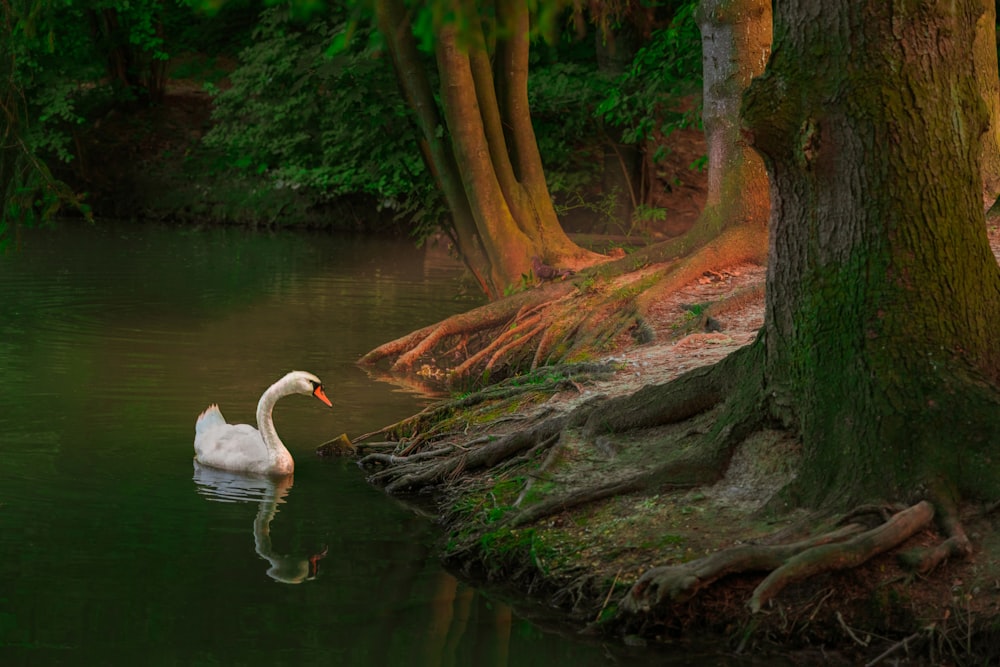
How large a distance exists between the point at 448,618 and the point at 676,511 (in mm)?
1566

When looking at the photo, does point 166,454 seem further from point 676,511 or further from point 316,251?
point 316,251

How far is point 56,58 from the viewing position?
36500 mm

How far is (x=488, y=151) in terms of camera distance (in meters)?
17.1

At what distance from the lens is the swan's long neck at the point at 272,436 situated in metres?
10.5

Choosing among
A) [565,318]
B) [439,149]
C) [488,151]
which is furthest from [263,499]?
[439,149]

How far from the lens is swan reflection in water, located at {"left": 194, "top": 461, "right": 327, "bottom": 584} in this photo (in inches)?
319

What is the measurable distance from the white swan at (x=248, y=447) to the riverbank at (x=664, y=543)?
791 mm

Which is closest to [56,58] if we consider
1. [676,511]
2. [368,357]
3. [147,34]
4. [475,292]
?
[147,34]

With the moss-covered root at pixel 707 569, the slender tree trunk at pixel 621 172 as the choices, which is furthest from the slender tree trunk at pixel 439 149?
the moss-covered root at pixel 707 569

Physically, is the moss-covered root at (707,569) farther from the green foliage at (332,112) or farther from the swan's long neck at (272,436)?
the green foliage at (332,112)

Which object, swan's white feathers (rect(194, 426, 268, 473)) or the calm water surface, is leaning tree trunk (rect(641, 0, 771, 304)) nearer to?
the calm water surface

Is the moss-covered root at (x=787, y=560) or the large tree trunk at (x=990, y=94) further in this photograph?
the large tree trunk at (x=990, y=94)

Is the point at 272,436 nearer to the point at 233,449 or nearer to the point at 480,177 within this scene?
the point at 233,449

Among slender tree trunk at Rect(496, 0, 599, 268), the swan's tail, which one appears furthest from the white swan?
slender tree trunk at Rect(496, 0, 599, 268)
